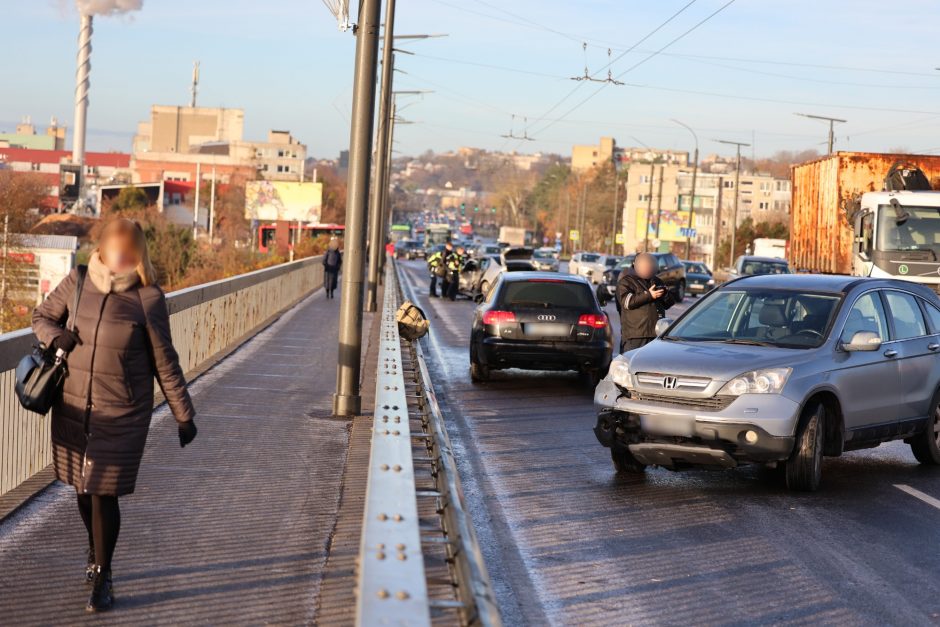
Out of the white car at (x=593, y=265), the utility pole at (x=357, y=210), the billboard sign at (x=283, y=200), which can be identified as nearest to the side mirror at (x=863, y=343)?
the utility pole at (x=357, y=210)

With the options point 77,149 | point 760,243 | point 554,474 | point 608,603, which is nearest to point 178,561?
point 608,603

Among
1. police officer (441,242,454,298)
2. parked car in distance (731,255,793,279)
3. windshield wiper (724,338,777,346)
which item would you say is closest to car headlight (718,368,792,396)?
windshield wiper (724,338,777,346)

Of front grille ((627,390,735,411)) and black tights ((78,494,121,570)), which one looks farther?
front grille ((627,390,735,411))

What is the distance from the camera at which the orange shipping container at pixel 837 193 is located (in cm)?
2552

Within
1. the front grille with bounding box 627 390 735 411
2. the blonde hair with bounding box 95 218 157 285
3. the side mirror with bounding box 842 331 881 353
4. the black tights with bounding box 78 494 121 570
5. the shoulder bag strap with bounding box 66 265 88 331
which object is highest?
the blonde hair with bounding box 95 218 157 285

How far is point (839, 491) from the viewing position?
977cm

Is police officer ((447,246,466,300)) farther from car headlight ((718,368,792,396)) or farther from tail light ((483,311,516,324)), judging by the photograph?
car headlight ((718,368,792,396))

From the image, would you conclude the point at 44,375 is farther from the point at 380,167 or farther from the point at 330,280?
the point at 380,167

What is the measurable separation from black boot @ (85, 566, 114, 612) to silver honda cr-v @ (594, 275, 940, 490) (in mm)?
4848

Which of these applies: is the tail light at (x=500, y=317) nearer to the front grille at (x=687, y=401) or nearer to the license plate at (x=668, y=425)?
the front grille at (x=687, y=401)

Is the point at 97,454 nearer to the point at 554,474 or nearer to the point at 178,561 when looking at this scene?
the point at 178,561

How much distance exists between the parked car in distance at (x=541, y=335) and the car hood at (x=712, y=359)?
621cm

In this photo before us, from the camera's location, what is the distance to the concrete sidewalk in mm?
5715

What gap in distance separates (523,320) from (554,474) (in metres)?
6.57
